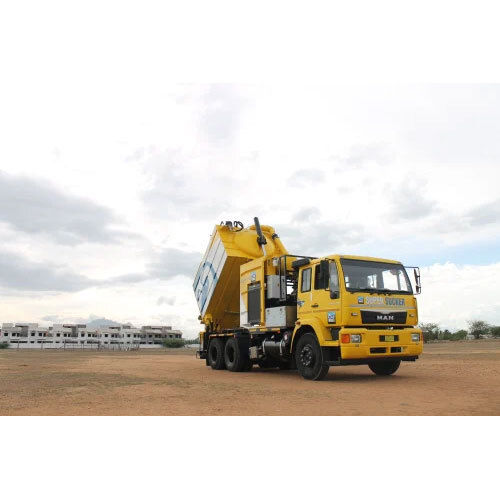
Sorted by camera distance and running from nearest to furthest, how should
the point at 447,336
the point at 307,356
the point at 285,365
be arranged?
the point at 307,356 → the point at 285,365 → the point at 447,336

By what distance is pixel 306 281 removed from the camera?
12305 mm

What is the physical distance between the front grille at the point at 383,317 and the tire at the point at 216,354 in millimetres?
6842

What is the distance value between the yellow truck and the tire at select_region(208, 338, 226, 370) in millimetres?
35

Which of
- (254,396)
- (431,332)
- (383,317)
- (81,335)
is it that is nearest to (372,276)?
(383,317)

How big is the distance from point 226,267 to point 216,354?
327 centimetres

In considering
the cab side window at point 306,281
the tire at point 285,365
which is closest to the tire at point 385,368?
the tire at point 285,365

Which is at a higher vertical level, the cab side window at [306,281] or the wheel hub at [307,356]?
the cab side window at [306,281]

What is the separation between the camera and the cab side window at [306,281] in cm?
1217

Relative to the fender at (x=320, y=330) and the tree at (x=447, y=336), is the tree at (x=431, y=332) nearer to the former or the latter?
the tree at (x=447, y=336)

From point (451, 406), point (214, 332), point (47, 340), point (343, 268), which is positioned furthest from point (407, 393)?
point (47, 340)

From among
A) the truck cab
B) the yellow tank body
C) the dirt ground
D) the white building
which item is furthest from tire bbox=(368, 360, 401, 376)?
the white building

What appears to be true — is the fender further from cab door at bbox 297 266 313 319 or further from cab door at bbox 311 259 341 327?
cab door at bbox 297 266 313 319

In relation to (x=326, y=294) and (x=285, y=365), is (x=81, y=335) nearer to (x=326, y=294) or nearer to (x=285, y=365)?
(x=285, y=365)
